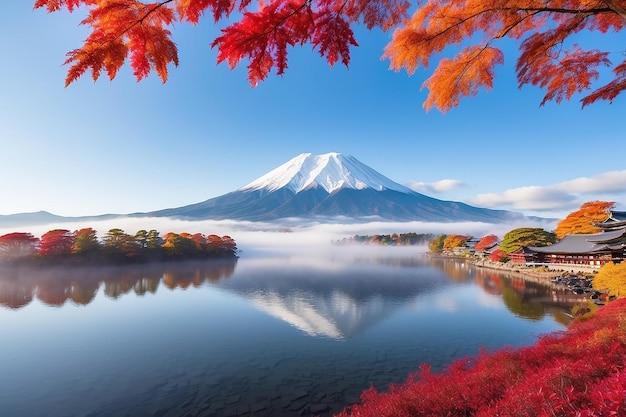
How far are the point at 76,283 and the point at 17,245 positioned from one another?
14.3 m

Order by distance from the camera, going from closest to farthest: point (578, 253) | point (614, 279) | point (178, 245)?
point (614, 279) < point (578, 253) < point (178, 245)

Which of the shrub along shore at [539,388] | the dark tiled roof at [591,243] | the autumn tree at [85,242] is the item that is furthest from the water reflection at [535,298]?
the autumn tree at [85,242]

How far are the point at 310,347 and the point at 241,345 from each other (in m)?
3.09

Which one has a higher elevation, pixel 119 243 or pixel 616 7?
pixel 616 7

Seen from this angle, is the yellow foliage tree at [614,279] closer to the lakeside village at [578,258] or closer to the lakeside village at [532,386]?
the lakeside village at [578,258]

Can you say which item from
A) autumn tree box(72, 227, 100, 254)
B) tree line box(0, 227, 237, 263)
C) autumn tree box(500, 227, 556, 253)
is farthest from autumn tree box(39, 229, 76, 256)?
autumn tree box(500, 227, 556, 253)

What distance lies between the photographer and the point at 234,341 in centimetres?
1346

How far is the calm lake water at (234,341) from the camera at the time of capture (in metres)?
8.37

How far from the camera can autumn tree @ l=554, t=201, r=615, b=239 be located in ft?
134

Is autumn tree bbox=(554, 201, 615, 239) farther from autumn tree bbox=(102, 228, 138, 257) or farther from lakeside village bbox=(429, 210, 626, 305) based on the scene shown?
autumn tree bbox=(102, 228, 138, 257)

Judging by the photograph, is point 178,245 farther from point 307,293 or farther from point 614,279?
point 614,279

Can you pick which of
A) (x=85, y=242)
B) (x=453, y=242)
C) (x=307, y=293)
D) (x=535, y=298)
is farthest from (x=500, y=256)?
(x=85, y=242)

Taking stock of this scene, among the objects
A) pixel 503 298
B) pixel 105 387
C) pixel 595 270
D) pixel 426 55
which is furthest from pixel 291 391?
pixel 595 270

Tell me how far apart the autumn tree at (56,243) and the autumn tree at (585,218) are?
68907 mm
